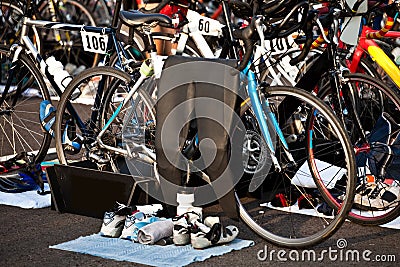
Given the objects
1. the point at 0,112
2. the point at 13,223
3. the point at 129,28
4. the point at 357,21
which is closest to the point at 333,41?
the point at 357,21

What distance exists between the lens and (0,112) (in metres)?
6.83

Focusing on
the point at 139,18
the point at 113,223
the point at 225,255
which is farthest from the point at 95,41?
the point at 225,255

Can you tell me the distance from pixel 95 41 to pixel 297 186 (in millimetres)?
1705

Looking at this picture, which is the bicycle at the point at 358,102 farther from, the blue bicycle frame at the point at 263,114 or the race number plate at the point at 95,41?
the race number plate at the point at 95,41

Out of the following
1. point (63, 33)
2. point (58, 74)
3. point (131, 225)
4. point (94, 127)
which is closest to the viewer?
point (131, 225)

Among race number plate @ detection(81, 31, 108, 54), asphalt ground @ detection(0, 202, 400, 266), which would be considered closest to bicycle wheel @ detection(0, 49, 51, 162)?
race number plate @ detection(81, 31, 108, 54)

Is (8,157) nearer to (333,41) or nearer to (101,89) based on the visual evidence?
(101,89)

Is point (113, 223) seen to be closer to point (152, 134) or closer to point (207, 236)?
point (207, 236)

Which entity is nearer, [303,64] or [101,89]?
Answer: [101,89]

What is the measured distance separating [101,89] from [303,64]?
4.94ft

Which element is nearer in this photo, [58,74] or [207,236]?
[207,236]

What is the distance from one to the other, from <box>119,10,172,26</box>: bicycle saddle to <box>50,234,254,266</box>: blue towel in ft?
4.39

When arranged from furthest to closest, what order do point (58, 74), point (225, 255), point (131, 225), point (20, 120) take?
point (20, 120) < point (58, 74) < point (131, 225) < point (225, 255)

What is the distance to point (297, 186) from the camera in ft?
18.7
